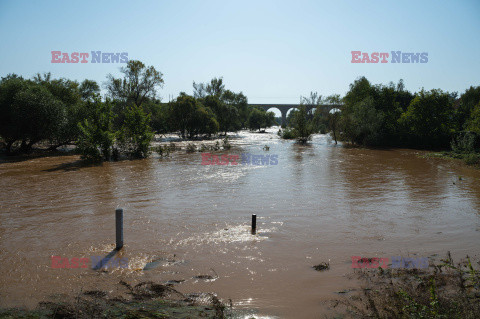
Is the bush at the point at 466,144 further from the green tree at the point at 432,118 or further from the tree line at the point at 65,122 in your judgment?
the tree line at the point at 65,122

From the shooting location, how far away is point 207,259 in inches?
283

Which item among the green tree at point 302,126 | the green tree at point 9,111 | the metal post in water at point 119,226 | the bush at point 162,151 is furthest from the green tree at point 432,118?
the green tree at point 9,111

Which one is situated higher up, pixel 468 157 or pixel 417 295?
pixel 468 157

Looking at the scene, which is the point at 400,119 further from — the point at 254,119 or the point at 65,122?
the point at 254,119

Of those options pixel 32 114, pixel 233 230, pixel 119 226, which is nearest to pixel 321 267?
pixel 233 230

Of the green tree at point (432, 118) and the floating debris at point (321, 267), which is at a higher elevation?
the green tree at point (432, 118)

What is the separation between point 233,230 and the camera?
919 centimetres

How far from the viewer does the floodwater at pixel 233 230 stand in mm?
6023

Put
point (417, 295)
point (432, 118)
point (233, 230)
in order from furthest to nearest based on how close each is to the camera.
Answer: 1. point (432, 118)
2. point (233, 230)
3. point (417, 295)

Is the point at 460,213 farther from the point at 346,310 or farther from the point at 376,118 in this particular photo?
the point at 376,118

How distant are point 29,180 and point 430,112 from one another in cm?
4111

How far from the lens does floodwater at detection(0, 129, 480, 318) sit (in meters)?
6.02

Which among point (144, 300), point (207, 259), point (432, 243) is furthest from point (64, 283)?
point (432, 243)

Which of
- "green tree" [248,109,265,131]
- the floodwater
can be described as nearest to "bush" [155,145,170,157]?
the floodwater
